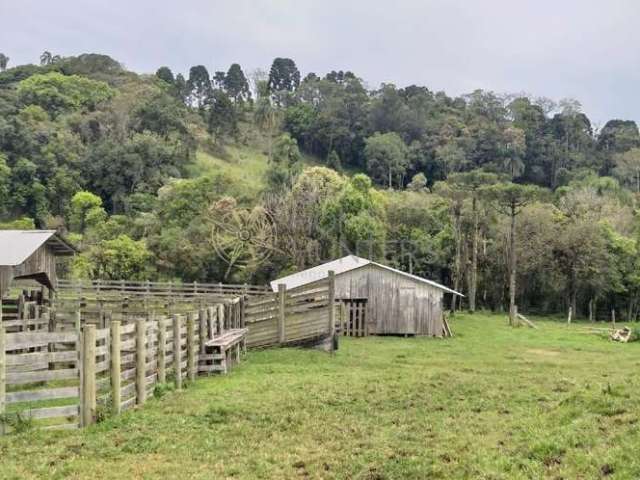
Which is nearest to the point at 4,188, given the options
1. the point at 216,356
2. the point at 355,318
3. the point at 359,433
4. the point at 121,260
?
the point at 121,260

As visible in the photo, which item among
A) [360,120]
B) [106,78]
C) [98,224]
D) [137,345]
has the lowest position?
[137,345]

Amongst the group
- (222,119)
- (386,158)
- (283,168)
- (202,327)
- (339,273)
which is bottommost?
(202,327)

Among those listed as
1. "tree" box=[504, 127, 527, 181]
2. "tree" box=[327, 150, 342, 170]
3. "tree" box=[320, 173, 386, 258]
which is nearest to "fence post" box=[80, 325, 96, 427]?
"tree" box=[320, 173, 386, 258]

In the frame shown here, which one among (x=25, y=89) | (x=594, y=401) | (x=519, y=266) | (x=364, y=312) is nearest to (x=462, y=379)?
(x=594, y=401)

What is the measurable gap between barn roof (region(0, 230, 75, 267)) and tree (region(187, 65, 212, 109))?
10016cm

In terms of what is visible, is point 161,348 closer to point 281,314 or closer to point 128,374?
point 128,374

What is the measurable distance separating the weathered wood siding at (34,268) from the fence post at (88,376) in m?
12.1

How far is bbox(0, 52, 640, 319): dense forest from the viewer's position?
43559 millimetres

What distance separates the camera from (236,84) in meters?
120

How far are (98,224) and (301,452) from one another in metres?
47.8

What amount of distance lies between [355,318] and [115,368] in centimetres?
1876

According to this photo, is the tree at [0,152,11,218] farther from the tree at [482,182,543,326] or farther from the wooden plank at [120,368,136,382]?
the wooden plank at [120,368,136,382]

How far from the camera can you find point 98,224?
2032 inches

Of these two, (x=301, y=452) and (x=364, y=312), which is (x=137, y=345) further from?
(x=364, y=312)
